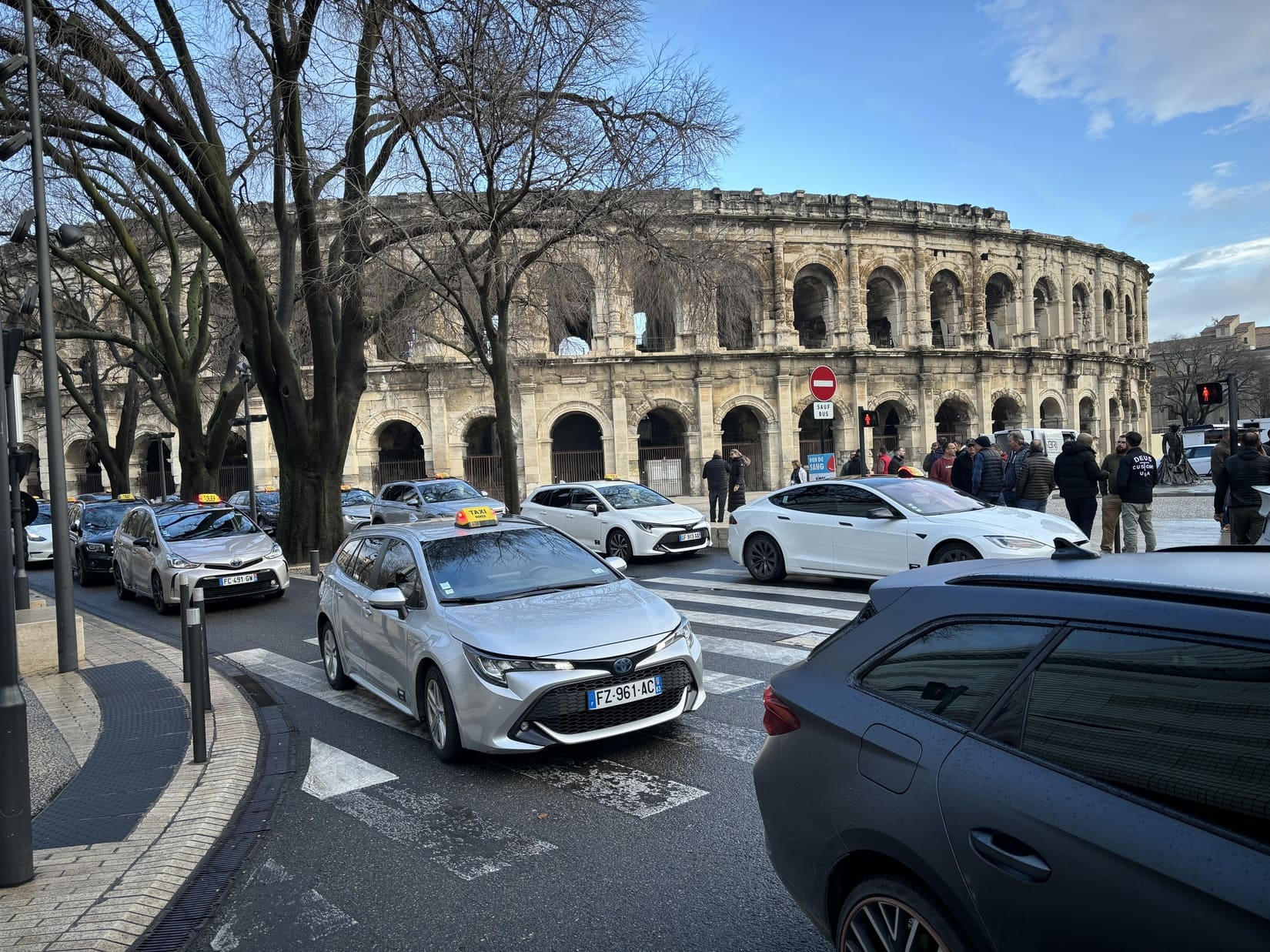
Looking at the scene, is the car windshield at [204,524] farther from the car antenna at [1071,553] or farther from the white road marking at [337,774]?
the car antenna at [1071,553]

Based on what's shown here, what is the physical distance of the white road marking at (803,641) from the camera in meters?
8.52

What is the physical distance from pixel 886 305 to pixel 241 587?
112 ft

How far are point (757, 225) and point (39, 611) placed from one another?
3237cm

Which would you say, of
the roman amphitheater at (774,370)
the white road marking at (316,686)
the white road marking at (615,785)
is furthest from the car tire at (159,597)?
the roman amphitheater at (774,370)

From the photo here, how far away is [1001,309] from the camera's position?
4291cm

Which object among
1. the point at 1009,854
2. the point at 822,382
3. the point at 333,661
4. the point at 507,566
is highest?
the point at 822,382

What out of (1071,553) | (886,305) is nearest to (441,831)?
(1071,553)

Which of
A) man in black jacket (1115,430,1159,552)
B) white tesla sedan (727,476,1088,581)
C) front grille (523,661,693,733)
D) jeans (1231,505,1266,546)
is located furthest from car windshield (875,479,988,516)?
front grille (523,661,693,733)

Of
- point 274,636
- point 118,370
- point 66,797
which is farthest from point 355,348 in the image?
point 118,370

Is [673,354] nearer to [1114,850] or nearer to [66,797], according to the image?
[66,797]

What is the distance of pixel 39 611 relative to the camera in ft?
31.2

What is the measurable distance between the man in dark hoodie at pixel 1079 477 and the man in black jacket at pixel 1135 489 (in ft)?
1.09

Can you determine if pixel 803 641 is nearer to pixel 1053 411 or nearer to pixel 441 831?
pixel 441 831

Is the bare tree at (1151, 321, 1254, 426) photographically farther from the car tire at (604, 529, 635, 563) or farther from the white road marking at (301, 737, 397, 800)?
the white road marking at (301, 737, 397, 800)
